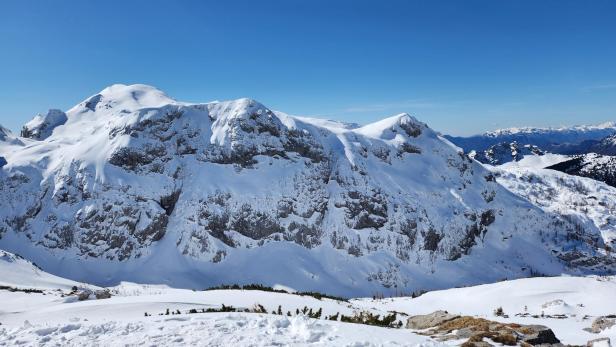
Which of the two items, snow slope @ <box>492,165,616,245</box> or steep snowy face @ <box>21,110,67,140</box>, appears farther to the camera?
snow slope @ <box>492,165,616,245</box>

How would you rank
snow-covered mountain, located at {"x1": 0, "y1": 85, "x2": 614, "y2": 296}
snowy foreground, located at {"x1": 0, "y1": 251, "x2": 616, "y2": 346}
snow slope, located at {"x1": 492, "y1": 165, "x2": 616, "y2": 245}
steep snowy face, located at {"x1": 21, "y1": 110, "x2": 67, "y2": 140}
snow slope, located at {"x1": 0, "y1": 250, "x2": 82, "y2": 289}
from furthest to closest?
1. snow slope, located at {"x1": 492, "y1": 165, "x2": 616, "y2": 245}
2. steep snowy face, located at {"x1": 21, "y1": 110, "x2": 67, "y2": 140}
3. snow-covered mountain, located at {"x1": 0, "y1": 85, "x2": 614, "y2": 296}
4. snow slope, located at {"x1": 0, "y1": 250, "x2": 82, "y2": 289}
5. snowy foreground, located at {"x1": 0, "y1": 251, "x2": 616, "y2": 346}

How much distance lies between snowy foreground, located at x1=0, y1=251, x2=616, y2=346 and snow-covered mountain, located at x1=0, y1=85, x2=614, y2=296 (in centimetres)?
5422

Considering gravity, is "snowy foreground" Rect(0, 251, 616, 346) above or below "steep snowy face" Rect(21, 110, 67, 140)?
below

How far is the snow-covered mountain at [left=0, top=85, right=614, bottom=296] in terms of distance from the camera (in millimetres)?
89562

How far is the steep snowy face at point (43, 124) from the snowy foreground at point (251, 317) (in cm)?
12297

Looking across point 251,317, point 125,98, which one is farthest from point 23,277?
point 125,98

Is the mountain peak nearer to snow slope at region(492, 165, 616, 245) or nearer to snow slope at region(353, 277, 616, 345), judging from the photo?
snow slope at region(353, 277, 616, 345)

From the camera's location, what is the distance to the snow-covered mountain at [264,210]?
3526 inches

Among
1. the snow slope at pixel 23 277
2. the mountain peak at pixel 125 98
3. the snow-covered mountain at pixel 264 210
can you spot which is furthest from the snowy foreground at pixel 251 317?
the mountain peak at pixel 125 98

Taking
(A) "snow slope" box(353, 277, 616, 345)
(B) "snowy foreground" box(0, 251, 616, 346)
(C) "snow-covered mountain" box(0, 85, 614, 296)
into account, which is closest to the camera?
(B) "snowy foreground" box(0, 251, 616, 346)

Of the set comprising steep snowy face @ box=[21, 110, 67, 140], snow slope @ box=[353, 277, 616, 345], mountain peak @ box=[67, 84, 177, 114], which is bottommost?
snow slope @ box=[353, 277, 616, 345]

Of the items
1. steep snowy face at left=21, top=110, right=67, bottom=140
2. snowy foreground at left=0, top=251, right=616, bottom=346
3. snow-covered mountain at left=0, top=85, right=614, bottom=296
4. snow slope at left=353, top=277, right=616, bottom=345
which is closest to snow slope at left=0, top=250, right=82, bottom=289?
snowy foreground at left=0, top=251, right=616, bottom=346

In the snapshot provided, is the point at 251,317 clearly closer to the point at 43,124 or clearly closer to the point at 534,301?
the point at 534,301

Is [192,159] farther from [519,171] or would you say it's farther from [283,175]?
[519,171]
